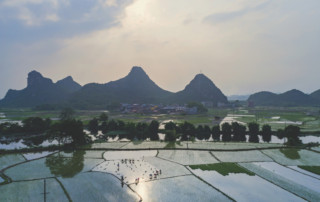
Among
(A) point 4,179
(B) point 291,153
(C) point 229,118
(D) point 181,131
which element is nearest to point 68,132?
(A) point 4,179

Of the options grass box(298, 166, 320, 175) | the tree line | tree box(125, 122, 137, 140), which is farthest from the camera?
tree box(125, 122, 137, 140)

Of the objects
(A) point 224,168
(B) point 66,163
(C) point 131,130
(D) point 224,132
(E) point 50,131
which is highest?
(E) point 50,131

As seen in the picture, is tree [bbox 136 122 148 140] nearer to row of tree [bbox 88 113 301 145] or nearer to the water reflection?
row of tree [bbox 88 113 301 145]

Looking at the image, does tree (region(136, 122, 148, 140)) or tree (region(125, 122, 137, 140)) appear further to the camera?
tree (region(125, 122, 137, 140))

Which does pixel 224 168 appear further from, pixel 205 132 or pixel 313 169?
pixel 205 132

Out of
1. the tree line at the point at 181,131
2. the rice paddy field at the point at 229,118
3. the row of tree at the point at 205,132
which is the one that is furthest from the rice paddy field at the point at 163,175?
the rice paddy field at the point at 229,118

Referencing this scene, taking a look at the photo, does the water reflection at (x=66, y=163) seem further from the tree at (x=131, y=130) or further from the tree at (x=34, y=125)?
the tree at (x=34, y=125)

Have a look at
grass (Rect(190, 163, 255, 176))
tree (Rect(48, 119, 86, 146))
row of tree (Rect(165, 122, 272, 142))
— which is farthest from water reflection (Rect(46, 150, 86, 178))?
row of tree (Rect(165, 122, 272, 142))

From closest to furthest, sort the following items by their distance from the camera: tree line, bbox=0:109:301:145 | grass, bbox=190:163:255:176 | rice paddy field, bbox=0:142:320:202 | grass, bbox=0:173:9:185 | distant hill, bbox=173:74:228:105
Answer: rice paddy field, bbox=0:142:320:202 < grass, bbox=0:173:9:185 < grass, bbox=190:163:255:176 < tree line, bbox=0:109:301:145 < distant hill, bbox=173:74:228:105

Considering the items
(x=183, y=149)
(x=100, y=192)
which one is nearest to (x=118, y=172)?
(x=100, y=192)
